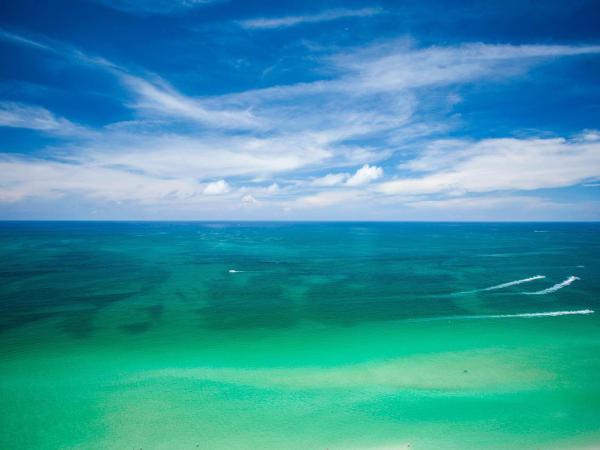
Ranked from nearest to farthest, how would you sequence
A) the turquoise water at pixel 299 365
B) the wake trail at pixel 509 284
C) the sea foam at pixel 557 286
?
the turquoise water at pixel 299 365
the sea foam at pixel 557 286
the wake trail at pixel 509 284

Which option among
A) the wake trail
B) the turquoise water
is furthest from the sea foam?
the wake trail

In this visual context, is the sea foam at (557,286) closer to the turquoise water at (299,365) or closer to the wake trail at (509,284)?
the turquoise water at (299,365)

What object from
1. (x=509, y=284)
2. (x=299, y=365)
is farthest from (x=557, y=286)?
(x=299, y=365)

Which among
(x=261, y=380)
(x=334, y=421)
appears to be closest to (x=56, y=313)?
(x=261, y=380)

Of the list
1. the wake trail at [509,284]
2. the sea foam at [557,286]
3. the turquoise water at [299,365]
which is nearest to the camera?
the turquoise water at [299,365]

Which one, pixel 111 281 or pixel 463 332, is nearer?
pixel 463 332

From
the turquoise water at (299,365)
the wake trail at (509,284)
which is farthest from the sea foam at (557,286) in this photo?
the wake trail at (509,284)

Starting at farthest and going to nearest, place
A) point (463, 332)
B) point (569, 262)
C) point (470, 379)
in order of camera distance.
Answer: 1. point (569, 262)
2. point (463, 332)
3. point (470, 379)

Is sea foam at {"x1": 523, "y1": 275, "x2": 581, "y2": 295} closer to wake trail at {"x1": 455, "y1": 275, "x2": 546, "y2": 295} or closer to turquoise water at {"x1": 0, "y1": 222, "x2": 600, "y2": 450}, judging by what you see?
turquoise water at {"x1": 0, "y1": 222, "x2": 600, "y2": 450}

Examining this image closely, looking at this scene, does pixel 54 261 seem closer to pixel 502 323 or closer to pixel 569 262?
pixel 502 323
